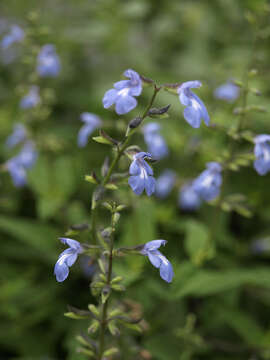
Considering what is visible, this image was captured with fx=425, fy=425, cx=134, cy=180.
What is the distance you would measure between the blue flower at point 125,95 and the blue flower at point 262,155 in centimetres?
142

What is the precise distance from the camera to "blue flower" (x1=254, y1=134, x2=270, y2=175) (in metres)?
3.58

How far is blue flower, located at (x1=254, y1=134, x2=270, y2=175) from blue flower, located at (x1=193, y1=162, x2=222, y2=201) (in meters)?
0.39

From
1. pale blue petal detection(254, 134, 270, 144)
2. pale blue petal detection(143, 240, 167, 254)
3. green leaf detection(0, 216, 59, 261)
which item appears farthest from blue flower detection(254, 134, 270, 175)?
green leaf detection(0, 216, 59, 261)

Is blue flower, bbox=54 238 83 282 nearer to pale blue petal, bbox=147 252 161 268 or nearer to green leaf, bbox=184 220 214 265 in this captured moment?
pale blue petal, bbox=147 252 161 268

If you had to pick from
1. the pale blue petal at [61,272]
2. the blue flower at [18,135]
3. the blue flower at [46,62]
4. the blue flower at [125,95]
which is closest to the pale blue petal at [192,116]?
the blue flower at [125,95]

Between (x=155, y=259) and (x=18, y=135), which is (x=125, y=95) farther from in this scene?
(x=18, y=135)

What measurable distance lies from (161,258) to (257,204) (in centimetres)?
343

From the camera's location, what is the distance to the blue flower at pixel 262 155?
11.8ft

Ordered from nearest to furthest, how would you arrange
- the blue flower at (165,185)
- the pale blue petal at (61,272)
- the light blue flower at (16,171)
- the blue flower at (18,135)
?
the pale blue petal at (61,272) → the light blue flower at (16,171) → the blue flower at (18,135) → the blue flower at (165,185)

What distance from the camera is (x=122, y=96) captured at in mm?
2568

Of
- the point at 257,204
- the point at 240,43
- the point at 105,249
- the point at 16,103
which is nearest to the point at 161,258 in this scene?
the point at 105,249

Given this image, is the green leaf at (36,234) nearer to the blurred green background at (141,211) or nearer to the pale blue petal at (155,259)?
the blurred green background at (141,211)

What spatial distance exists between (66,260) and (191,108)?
122 cm

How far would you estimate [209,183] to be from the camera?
12.5ft
